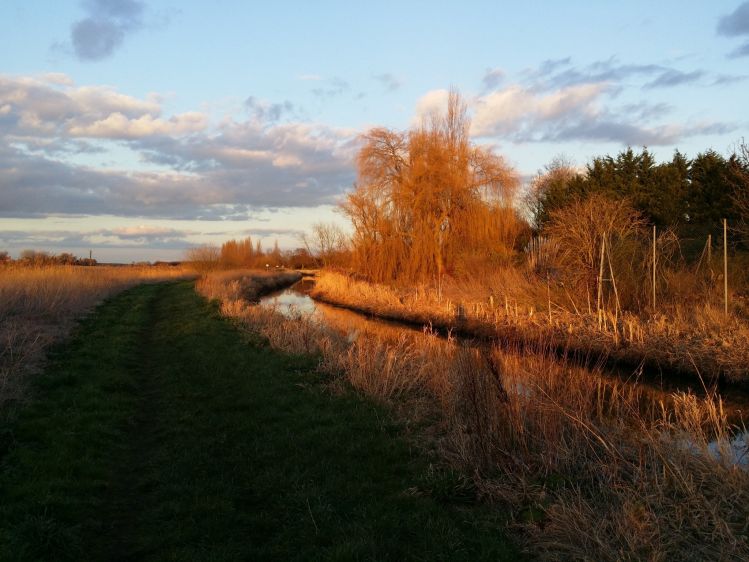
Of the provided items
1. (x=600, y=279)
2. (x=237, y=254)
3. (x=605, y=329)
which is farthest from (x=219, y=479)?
(x=237, y=254)

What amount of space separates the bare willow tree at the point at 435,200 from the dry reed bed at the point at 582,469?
71.4 feet

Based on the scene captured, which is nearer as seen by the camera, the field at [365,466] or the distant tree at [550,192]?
the field at [365,466]

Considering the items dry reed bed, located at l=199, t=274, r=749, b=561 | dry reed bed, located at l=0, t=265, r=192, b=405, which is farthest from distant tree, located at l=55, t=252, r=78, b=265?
dry reed bed, located at l=199, t=274, r=749, b=561

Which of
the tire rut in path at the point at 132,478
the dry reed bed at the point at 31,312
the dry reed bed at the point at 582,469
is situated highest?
the dry reed bed at the point at 31,312

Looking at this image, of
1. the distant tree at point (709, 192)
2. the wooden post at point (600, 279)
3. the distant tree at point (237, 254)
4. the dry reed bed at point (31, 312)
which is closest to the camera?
the dry reed bed at point (31, 312)

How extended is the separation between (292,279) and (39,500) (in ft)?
172

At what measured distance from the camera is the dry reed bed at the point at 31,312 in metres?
9.01

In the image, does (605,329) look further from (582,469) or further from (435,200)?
(435,200)

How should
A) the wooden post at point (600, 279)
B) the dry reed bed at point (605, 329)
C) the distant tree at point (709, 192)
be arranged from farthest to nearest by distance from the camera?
the distant tree at point (709, 192)
the wooden post at point (600, 279)
the dry reed bed at point (605, 329)

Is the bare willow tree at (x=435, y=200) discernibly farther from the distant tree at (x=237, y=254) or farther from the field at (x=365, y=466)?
the distant tree at (x=237, y=254)

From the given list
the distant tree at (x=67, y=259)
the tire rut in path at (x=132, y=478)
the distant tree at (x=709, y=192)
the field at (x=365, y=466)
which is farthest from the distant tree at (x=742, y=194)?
the distant tree at (x=67, y=259)

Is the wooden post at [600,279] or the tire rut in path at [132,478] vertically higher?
the wooden post at [600,279]

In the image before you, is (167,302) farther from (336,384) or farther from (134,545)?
(134,545)

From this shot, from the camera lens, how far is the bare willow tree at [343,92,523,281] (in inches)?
1121
